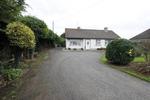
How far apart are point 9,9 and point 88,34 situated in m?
33.1

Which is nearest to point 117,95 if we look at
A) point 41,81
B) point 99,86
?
point 99,86

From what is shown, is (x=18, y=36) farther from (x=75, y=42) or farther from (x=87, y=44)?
(x=87, y=44)

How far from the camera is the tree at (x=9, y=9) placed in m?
9.38

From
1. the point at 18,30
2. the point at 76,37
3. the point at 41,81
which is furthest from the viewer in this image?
the point at 76,37

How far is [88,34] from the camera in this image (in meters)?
42.2

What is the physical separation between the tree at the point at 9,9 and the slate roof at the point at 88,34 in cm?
2865

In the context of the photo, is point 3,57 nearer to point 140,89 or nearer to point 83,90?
point 83,90

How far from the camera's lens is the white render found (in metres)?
40.3

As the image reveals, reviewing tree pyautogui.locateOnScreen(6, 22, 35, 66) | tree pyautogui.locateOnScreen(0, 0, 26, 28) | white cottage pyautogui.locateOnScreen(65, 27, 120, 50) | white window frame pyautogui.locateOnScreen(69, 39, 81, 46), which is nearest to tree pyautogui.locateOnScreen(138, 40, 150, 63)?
tree pyautogui.locateOnScreen(6, 22, 35, 66)

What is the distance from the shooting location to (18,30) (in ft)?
36.9

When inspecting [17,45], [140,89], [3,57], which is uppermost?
[17,45]

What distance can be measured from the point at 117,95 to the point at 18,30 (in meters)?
7.44

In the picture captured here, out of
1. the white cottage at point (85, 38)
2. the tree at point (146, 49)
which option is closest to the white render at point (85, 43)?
the white cottage at point (85, 38)

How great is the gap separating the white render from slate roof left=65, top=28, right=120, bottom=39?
0.92 meters
